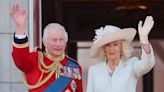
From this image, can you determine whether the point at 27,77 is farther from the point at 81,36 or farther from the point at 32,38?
the point at 81,36

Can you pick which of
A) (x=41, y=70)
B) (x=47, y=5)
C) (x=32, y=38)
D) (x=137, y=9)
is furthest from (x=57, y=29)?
(x=137, y=9)

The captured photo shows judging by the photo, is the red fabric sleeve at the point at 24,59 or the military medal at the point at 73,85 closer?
the red fabric sleeve at the point at 24,59

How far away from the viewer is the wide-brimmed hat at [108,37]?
12.1 ft

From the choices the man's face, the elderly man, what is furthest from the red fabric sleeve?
the man's face

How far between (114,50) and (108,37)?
0.09m

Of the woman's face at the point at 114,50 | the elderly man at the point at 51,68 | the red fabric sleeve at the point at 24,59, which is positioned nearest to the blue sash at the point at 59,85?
the elderly man at the point at 51,68

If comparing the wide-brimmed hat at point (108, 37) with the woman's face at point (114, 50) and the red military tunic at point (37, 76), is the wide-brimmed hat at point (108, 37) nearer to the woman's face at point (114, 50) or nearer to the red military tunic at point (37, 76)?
the woman's face at point (114, 50)

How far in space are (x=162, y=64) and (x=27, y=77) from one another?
5361mm

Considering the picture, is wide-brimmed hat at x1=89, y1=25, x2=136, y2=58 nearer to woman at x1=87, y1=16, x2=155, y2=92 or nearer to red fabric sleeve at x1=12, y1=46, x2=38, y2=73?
woman at x1=87, y1=16, x2=155, y2=92

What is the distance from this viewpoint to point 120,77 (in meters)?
3.70

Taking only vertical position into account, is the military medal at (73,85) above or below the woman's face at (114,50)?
below

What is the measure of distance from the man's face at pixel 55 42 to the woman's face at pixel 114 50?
0.93ft

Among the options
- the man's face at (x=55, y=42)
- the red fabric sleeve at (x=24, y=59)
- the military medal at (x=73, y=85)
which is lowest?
the military medal at (x=73, y=85)

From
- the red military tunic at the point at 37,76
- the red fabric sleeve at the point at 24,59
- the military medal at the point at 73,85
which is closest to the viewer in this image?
the red fabric sleeve at the point at 24,59
